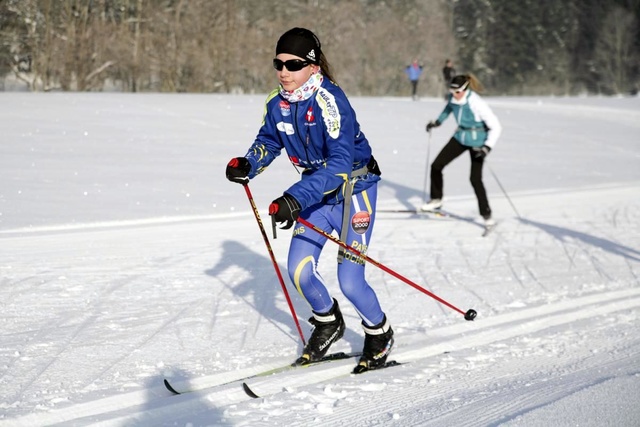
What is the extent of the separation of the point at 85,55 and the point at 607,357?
820 inches

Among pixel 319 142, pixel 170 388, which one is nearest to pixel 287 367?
pixel 170 388

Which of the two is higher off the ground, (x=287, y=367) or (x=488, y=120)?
(x=488, y=120)

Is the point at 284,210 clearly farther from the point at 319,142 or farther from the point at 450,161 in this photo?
the point at 450,161

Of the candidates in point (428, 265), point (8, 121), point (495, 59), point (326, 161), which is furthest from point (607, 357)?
point (495, 59)

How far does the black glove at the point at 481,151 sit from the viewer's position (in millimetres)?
9727

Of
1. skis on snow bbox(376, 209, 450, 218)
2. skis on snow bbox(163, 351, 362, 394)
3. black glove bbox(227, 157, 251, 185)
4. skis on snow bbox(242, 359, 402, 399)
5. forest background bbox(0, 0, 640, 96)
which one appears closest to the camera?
skis on snow bbox(242, 359, 402, 399)

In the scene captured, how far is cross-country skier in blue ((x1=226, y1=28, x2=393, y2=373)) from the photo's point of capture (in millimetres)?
4184

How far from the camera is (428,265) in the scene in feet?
26.3

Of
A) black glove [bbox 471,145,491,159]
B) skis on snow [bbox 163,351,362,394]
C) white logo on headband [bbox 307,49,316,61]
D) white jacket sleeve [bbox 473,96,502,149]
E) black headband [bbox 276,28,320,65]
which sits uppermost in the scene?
black headband [bbox 276,28,320,65]

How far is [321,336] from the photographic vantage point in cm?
489

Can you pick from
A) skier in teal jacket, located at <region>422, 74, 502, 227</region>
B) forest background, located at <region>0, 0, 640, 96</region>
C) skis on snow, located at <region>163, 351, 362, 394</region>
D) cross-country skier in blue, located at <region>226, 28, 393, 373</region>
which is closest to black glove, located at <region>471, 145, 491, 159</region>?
skier in teal jacket, located at <region>422, 74, 502, 227</region>

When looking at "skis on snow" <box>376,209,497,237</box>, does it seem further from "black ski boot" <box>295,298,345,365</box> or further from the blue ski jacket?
the blue ski jacket

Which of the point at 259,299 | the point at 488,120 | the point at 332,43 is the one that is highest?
the point at 488,120

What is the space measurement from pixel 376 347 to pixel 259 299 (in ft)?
5.97
